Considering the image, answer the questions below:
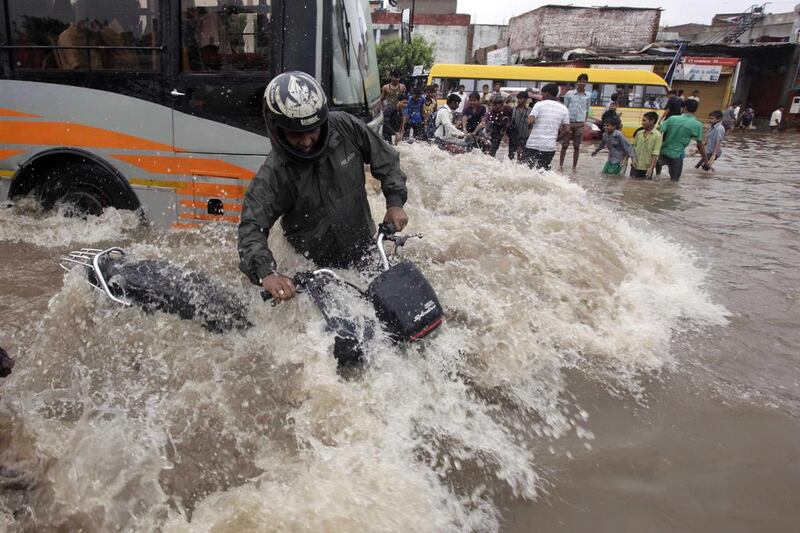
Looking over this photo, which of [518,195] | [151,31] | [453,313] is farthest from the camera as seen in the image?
[518,195]

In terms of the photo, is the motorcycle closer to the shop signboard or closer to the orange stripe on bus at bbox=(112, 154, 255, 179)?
the orange stripe on bus at bbox=(112, 154, 255, 179)

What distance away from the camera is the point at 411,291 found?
8.89 ft

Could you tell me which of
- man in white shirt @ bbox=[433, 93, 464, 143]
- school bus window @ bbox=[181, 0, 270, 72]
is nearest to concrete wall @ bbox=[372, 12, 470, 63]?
man in white shirt @ bbox=[433, 93, 464, 143]

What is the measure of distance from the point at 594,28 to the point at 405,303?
37.0 metres

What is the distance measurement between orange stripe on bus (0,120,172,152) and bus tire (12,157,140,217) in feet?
0.59

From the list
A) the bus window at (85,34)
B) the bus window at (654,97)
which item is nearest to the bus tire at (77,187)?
the bus window at (85,34)

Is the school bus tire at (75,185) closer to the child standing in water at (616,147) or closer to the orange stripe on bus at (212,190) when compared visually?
the orange stripe on bus at (212,190)

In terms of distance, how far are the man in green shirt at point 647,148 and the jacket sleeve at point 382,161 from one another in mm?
8324

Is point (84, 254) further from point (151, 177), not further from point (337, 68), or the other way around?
point (337, 68)

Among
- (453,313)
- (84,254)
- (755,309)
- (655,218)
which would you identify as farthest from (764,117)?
(84,254)

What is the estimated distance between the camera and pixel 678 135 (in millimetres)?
9945

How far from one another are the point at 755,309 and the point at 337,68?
4.11 metres

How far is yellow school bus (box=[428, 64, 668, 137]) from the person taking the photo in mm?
19203

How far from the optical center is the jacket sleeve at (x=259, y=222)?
8.65 ft
